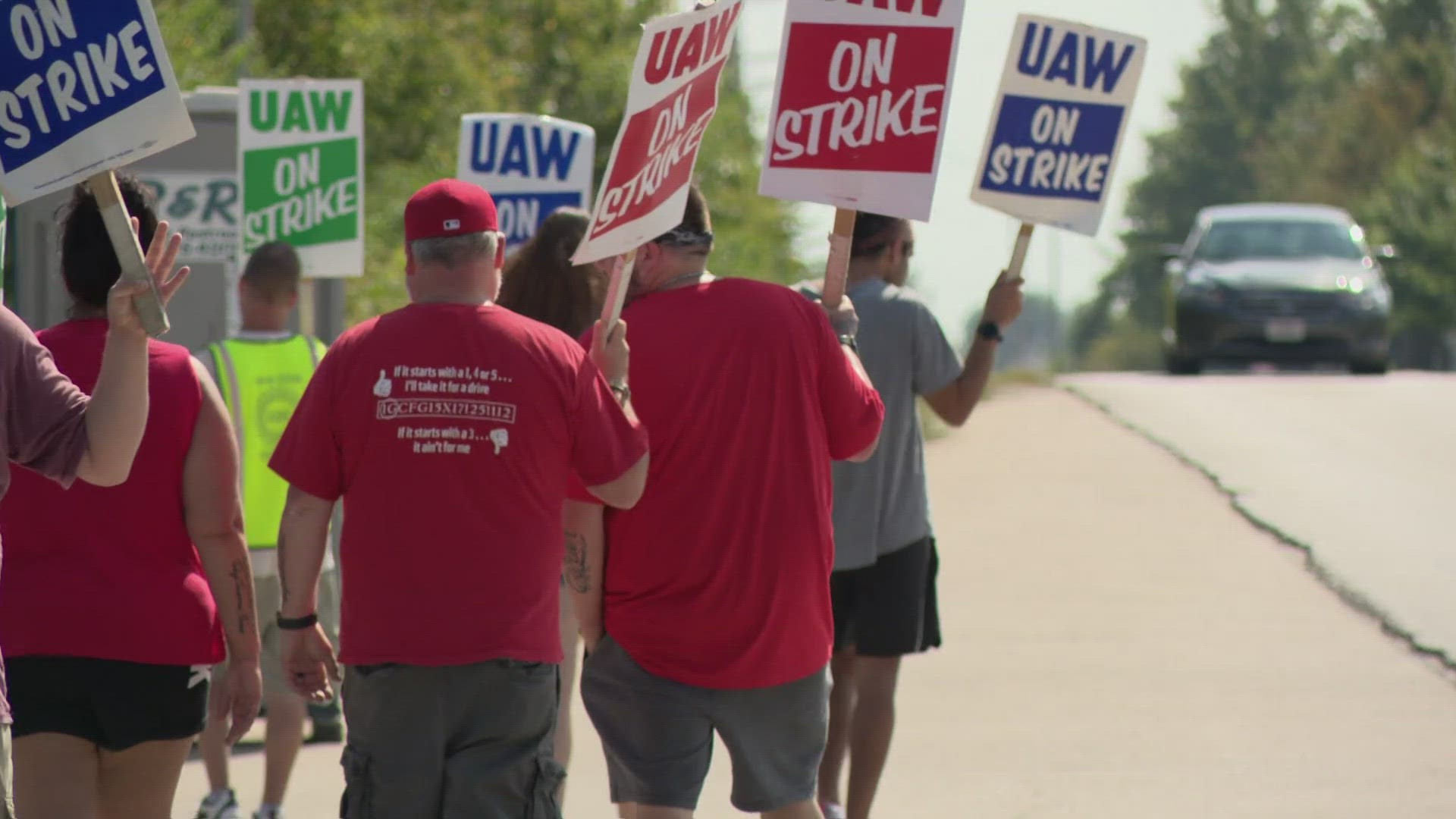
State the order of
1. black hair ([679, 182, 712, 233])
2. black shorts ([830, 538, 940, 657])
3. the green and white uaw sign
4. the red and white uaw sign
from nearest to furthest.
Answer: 1. black hair ([679, 182, 712, 233])
2. the red and white uaw sign
3. black shorts ([830, 538, 940, 657])
4. the green and white uaw sign

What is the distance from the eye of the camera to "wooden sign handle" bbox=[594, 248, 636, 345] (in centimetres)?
493

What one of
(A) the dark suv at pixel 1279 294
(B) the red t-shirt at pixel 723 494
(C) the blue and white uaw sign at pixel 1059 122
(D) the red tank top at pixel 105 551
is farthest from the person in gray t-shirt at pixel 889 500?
(A) the dark suv at pixel 1279 294

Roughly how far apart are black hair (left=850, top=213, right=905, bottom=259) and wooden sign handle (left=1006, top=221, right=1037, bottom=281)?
1.14 feet

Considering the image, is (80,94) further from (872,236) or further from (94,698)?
(872,236)

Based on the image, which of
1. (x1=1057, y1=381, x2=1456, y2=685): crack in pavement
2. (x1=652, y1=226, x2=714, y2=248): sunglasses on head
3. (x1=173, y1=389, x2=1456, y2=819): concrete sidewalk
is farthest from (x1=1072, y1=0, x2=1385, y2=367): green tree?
(x1=652, y1=226, x2=714, y2=248): sunglasses on head

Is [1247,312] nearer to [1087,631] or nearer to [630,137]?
[1087,631]

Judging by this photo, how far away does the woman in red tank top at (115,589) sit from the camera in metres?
4.72

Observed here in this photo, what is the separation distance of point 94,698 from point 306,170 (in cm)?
522

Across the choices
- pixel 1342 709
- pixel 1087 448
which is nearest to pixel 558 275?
pixel 1342 709

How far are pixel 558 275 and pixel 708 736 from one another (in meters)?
1.83

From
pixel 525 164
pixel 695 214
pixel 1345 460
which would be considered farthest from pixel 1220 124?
pixel 695 214

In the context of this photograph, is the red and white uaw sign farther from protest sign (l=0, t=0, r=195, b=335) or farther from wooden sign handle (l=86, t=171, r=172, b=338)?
wooden sign handle (l=86, t=171, r=172, b=338)

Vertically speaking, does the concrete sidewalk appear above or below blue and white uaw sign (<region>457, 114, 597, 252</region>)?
below

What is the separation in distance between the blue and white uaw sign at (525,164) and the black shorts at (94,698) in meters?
5.32
